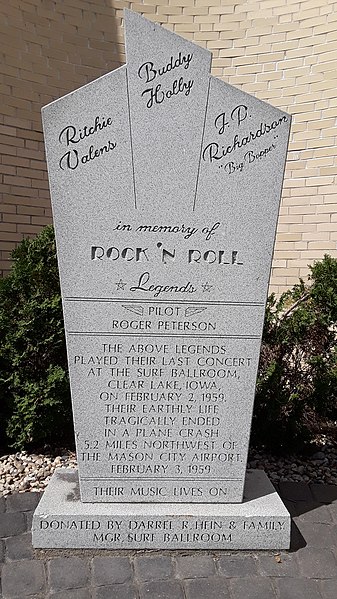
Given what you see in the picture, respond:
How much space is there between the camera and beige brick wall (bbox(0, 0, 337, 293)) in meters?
5.78

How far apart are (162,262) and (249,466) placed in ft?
6.40

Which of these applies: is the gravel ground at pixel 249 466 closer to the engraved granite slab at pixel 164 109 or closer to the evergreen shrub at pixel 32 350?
the evergreen shrub at pixel 32 350

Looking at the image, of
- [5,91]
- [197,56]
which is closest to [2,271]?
[5,91]

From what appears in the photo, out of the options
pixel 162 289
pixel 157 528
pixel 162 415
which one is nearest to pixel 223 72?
pixel 162 289

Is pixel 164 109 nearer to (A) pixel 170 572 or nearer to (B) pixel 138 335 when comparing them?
(B) pixel 138 335

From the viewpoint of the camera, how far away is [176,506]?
117 inches

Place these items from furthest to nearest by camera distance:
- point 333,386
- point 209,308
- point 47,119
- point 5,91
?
point 5,91 → point 333,386 → point 209,308 → point 47,119

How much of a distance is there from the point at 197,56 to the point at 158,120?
1.21 feet

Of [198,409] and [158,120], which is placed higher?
[158,120]

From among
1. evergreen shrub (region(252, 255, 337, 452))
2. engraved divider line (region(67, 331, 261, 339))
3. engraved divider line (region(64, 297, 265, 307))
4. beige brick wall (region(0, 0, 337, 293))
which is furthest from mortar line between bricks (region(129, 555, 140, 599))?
beige brick wall (region(0, 0, 337, 293))

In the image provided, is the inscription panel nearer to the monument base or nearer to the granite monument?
the granite monument

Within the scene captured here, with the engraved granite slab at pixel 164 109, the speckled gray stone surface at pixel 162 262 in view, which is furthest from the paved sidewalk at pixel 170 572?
the engraved granite slab at pixel 164 109

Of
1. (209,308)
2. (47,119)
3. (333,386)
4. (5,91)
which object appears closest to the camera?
(47,119)

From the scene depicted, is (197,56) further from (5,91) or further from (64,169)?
(5,91)
